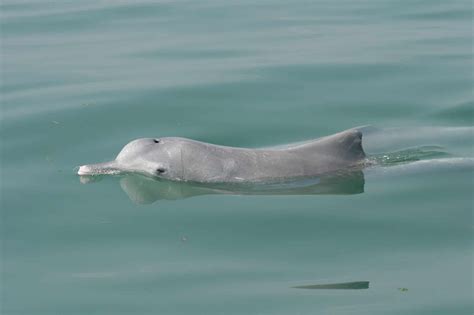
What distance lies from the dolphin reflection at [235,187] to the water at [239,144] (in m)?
0.05

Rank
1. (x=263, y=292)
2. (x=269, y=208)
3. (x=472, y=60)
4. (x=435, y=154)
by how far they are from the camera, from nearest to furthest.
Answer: (x=263, y=292)
(x=269, y=208)
(x=435, y=154)
(x=472, y=60)

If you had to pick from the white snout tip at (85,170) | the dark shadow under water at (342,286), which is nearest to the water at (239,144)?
the dark shadow under water at (342,286)

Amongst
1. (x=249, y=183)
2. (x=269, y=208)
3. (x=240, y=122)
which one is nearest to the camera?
(x=269, y=208)

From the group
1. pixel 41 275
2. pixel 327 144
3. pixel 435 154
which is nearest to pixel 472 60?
pixel 435 154

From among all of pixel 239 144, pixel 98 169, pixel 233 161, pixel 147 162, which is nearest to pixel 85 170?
pixel 98 169

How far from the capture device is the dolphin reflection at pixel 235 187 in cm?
1292

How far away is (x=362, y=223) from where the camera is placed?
1175cm

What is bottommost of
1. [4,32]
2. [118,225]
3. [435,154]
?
[118,225]

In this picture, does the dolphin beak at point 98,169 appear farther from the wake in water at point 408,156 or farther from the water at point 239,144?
the wake in water at point 408,156

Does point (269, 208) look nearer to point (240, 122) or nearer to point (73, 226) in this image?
point (73, 226)

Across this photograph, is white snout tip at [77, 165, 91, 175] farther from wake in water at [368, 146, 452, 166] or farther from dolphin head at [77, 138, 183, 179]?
wake in water at [368, 146, 452, 166]

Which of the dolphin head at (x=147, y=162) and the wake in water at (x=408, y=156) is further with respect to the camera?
the wake in water at (x=408, y=156)

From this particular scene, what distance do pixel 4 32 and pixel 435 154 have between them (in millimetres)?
13291

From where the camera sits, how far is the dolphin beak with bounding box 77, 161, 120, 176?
1353 cm
